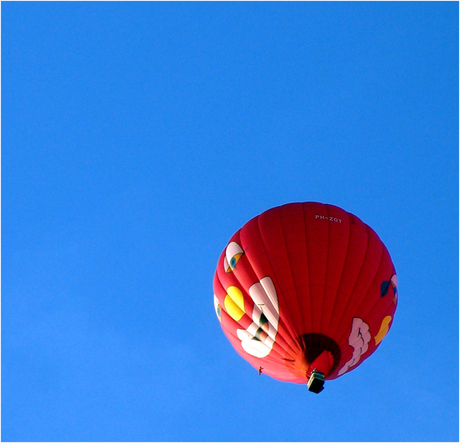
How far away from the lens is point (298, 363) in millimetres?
18797

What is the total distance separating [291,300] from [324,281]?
0.93 meters

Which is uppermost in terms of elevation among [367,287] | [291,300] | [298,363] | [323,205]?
[323,205]

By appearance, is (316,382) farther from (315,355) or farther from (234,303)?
(234,303)

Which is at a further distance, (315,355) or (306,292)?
(306,292)

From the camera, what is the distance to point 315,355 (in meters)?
18.6

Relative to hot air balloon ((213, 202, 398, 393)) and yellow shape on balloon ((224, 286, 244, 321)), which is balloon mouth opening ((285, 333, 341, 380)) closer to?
hot air balloon ((213, 202, 398, 393))

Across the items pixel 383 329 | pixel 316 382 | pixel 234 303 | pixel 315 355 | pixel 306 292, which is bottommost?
pixel 316 382

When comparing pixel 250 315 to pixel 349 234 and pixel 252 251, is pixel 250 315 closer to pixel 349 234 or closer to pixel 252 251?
pixel 252 251

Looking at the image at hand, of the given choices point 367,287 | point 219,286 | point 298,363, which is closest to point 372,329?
point 367,287

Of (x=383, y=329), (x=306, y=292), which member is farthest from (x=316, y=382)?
(x=383, y=329)

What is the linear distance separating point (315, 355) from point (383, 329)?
104 inches

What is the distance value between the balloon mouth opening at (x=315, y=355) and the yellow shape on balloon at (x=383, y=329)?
1.87m

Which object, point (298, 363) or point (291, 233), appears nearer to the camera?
point (298, 363)

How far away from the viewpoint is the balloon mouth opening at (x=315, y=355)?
61.0ft
